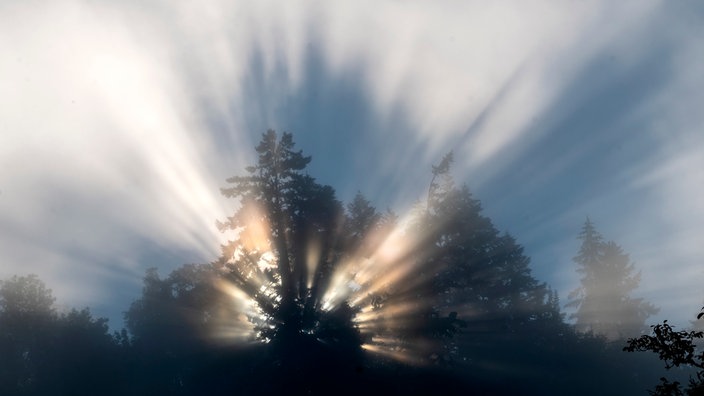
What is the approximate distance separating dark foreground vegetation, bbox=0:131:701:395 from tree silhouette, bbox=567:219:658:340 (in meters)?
0.17

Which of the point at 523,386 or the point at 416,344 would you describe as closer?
the point at 416,344

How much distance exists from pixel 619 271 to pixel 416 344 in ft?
116

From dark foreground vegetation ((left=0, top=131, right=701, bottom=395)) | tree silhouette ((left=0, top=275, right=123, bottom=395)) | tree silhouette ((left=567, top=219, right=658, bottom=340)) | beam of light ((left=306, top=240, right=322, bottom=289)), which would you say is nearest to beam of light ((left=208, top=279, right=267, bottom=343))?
dark foreground vegetation ((left=0, top=131, right=701, bottom=395))

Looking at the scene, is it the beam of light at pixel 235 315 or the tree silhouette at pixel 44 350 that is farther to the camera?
the tree silhouette at pixel 44 350

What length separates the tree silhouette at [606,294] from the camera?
50875mm

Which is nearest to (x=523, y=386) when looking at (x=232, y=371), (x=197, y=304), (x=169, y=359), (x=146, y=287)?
(x=232, y=371)

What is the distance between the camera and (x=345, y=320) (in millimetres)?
28156

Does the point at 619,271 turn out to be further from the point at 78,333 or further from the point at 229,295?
the point at 78,333

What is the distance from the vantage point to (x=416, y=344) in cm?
3038

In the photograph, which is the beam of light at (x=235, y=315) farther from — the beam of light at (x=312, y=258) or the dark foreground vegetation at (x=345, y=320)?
the beam of light at (x=312, y=258)

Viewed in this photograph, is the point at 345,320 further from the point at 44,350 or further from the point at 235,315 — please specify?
the point at 44,350

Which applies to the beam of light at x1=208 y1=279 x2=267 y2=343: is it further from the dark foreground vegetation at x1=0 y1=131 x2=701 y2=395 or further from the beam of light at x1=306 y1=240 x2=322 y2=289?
the beam of light at x1=306 y1=240 x2=322 y2=289


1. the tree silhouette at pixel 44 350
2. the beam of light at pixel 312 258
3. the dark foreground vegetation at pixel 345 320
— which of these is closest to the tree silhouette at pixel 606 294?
the dark foreground vegetation at pixel 345 320

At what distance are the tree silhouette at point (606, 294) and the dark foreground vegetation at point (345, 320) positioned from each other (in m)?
0.17
